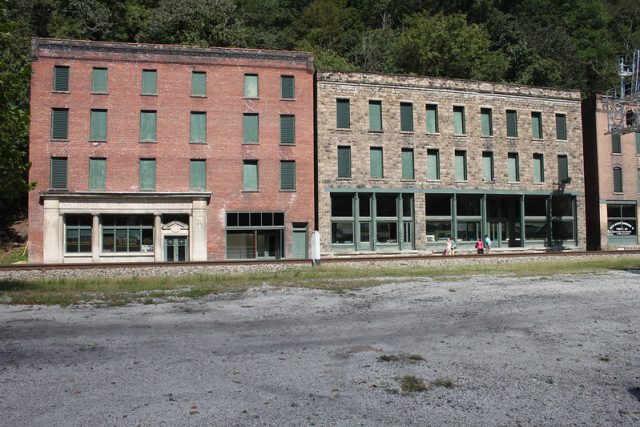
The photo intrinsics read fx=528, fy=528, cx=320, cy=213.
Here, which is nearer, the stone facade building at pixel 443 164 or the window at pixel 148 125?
the window at pixel 148 125

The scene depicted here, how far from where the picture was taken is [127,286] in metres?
19.7

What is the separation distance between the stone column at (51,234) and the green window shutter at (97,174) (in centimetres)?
253

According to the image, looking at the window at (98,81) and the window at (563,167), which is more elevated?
the window at (98,81)

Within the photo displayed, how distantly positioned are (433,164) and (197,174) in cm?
1747

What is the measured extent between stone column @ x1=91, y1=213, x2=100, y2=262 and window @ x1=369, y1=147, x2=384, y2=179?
19.1m

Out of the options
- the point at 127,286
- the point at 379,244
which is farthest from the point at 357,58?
the point at 127,286

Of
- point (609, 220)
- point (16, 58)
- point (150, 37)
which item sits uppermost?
point (150, 37)

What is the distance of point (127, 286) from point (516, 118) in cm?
3353

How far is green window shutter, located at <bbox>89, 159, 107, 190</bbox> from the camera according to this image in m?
34.5

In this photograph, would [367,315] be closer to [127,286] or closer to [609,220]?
[127,286]

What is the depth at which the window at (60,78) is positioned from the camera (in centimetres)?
3462

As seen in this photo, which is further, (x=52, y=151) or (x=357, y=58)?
(x=357, y=58)

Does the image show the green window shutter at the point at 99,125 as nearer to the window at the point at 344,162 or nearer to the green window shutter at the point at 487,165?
the window at the point at 344,162

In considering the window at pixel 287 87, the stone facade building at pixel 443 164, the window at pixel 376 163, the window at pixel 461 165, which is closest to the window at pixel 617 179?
the stone facade building at pixel 443 164
